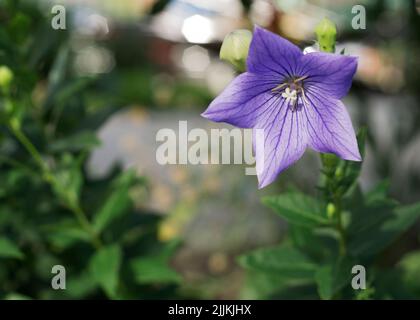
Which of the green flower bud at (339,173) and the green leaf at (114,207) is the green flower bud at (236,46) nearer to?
the green flower bud at (339,173)

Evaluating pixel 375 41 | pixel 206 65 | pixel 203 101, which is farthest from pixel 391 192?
pixel 206 65

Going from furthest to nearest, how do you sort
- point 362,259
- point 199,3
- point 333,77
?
1. point 199,3
2. point 362,259
3. point 333,77

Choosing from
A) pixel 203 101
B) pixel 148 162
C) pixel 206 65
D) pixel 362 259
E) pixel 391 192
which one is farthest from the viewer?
pixel 206 65

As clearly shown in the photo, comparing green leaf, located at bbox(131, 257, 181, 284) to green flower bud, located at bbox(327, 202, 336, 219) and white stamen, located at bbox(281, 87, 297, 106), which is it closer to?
green flower bud, located at bbox(327, 202, 336, 219)

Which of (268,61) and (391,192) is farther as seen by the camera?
(391,192)
